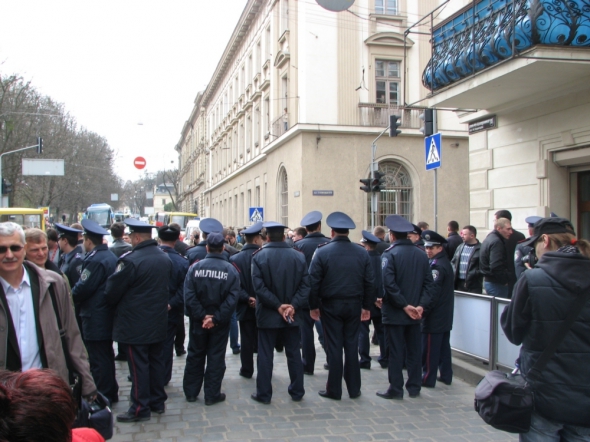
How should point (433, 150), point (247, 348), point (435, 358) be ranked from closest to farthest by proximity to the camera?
1. point (435, 358)
2. point (247, 348)
3. point (433, 150)

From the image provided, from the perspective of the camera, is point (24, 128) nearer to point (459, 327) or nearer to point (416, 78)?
point (416, 78)

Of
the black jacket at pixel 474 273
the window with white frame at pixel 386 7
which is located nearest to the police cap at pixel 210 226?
the black jacket at pixel 474 273

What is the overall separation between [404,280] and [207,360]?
2469 millimetres

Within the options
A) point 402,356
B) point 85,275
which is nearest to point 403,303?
point 402,356

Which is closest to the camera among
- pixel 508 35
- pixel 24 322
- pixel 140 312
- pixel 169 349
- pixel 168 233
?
pixel 24 322

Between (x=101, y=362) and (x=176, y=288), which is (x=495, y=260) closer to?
(x=176, y=288)

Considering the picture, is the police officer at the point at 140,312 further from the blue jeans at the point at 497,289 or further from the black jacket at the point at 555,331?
the blue jeans at the point at 497,289

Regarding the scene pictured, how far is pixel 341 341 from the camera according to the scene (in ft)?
21.2

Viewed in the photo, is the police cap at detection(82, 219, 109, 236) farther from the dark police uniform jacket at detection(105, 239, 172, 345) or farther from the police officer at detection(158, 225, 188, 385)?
the police officer at detection(158, 225, 188, 385)

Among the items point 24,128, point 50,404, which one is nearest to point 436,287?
point 50,404

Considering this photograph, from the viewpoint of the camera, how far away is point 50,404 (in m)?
1.51

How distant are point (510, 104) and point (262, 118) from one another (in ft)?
65.7

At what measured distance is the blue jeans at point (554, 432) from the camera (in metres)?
3.21

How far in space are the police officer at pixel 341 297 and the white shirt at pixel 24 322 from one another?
3570mm
